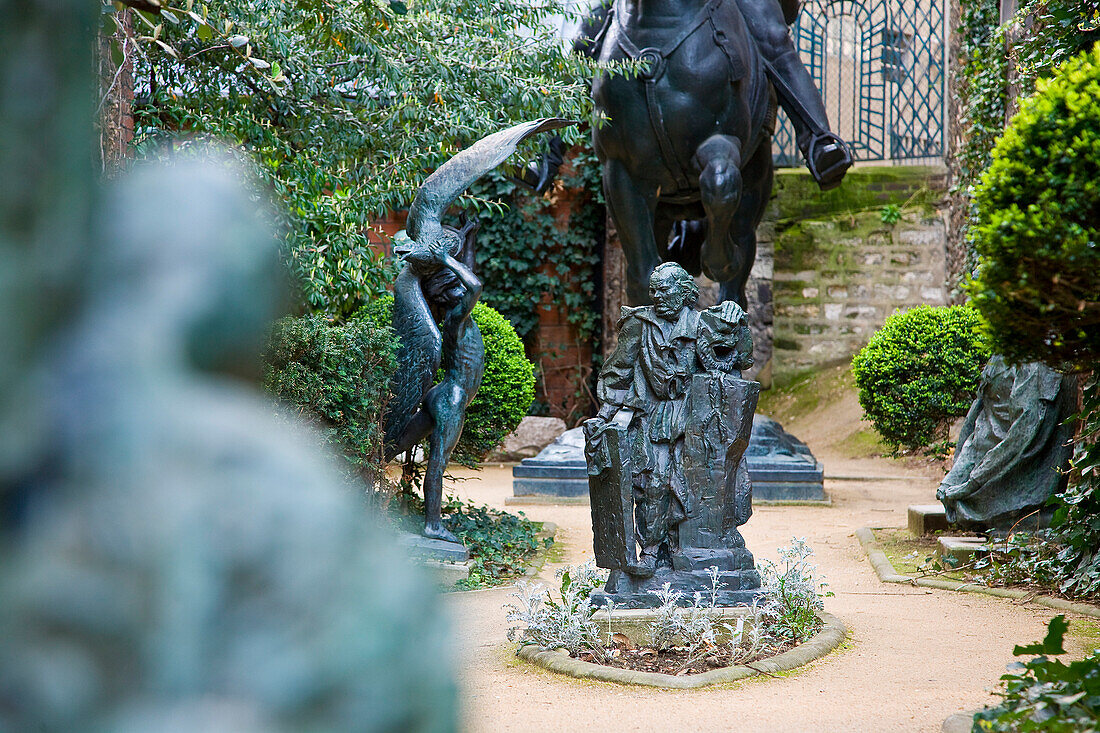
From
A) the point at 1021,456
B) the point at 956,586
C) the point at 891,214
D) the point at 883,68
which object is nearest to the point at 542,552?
the point at 956,586

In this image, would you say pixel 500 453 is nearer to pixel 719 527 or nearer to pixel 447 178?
pixel 447 178

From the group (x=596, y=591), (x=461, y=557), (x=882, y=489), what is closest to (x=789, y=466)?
(x=882, y=489)

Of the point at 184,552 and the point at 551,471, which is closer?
the point at 184,552

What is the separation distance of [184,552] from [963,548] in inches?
245

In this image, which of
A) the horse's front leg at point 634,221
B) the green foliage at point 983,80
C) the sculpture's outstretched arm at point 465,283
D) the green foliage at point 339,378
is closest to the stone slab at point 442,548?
the green foliage at point 339,378

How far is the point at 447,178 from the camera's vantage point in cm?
628

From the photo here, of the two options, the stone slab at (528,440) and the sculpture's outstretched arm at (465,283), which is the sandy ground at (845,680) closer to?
the sculpture's outstretched arm at (465,283)

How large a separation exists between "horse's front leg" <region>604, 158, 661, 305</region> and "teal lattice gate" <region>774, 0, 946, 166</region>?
26.1 ft

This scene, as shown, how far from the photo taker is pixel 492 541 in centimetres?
669

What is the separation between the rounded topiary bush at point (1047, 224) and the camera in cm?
340

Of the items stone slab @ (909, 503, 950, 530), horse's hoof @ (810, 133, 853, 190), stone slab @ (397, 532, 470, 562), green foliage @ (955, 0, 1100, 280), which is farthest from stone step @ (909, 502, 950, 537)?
stone slab @ (397, 532, 470, 562)

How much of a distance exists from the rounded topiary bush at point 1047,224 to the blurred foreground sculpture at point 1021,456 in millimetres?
2441

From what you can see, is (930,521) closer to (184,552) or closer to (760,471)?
(760,471)

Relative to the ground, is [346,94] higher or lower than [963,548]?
higher
